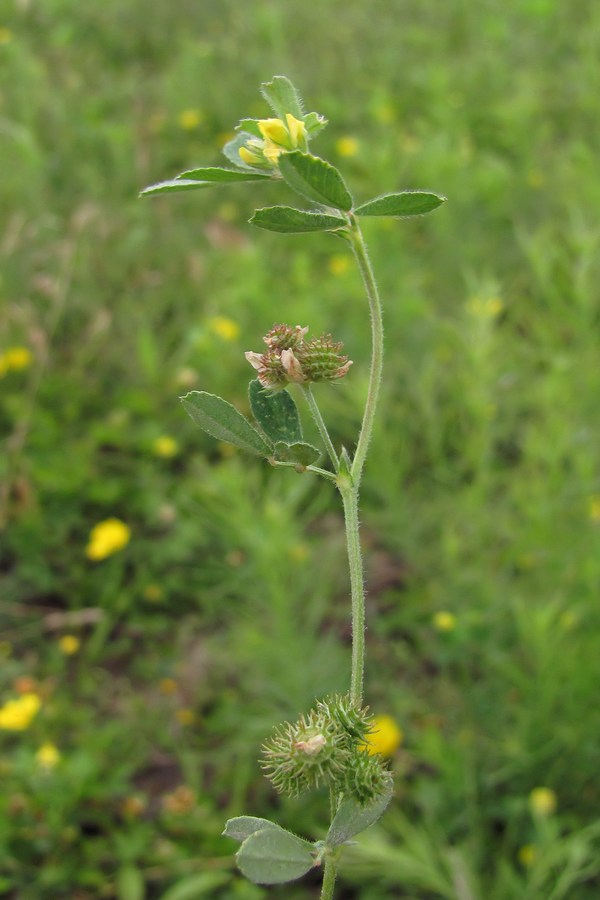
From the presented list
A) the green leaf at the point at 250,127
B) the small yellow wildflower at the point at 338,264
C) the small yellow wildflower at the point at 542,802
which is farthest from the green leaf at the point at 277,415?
the small yellow wildflower at the point at 338,264

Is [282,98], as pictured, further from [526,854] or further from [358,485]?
[526,854]

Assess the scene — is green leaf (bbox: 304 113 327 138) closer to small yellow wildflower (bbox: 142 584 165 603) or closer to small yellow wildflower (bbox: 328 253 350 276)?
→ small yellow wildflower (bbox: 142 584 165 603)

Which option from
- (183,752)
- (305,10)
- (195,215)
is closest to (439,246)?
(195,215)

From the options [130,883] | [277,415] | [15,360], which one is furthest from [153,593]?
[277,415]

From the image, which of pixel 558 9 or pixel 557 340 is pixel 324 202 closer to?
pixel 557 340

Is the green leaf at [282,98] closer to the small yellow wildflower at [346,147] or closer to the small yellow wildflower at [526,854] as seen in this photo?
the small yellow wildflower at [526,854]
